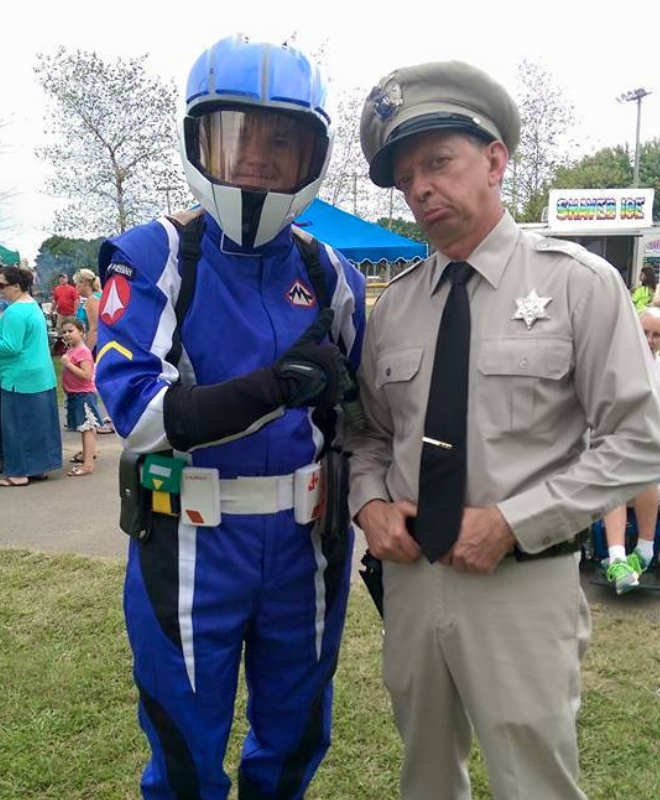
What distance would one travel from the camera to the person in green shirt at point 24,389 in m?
5.92

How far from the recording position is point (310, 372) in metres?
1.62

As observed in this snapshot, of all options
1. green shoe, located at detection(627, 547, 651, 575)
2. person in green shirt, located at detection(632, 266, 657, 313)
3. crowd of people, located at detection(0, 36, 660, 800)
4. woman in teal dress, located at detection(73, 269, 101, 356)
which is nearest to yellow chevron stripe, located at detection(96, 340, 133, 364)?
crowd of people, located at detection(0, 36, 660, 800)

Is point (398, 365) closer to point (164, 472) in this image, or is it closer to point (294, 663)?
point (164, 472)

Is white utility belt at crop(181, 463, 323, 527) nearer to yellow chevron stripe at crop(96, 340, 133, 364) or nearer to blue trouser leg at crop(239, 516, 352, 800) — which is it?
blue trouser leg at crop(239, 516, 352, 800)

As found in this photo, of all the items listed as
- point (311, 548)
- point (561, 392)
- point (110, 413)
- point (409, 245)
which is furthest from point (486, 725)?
point (409, 245)

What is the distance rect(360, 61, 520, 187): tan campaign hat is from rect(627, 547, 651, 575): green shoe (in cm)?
282

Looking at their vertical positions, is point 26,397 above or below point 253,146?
below

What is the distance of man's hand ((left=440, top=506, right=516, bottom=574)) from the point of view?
1607 mm

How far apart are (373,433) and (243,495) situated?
425 mm

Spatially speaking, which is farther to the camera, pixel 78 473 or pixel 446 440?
pixel 78 473

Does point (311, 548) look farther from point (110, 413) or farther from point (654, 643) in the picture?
point (654, 643)

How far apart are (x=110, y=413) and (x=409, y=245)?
789 centimetres

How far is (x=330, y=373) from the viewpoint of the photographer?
168 cm

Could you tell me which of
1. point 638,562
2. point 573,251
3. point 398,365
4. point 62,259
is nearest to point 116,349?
point 398,365
